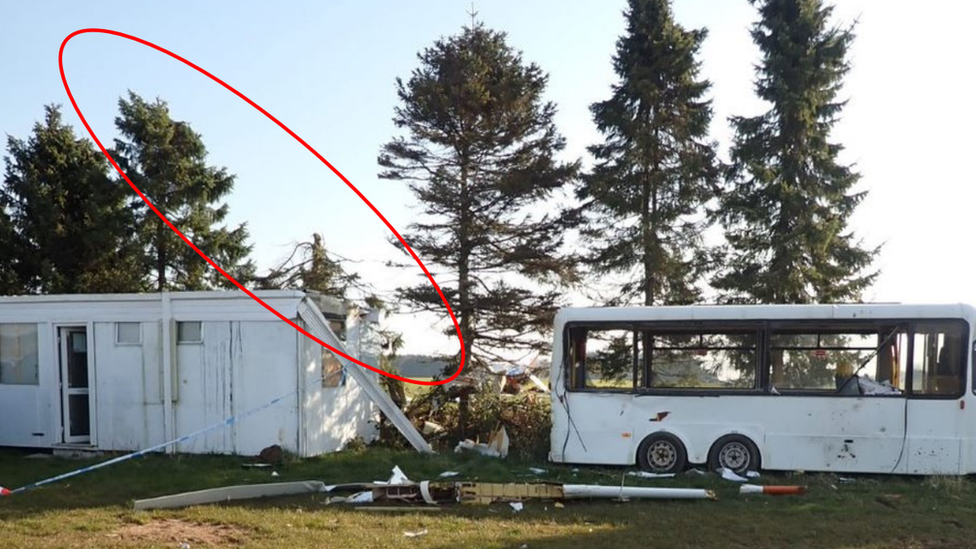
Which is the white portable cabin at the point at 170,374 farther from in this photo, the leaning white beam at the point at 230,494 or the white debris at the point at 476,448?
the leaning white beam at the point at 230,494

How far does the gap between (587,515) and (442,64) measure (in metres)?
12.2

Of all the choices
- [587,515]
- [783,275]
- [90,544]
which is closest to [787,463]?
[587,515]

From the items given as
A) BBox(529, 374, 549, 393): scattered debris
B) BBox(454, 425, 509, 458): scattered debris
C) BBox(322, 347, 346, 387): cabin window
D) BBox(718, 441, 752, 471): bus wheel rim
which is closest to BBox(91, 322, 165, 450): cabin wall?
BBox(322, 347, 346, 387): cabin window

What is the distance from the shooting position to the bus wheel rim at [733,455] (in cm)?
1224

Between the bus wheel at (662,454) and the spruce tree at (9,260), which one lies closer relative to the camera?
the bus wheel at (662,454)

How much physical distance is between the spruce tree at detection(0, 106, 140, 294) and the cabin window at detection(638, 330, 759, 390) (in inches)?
727

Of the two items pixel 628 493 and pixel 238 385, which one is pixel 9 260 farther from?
pixel 628 493

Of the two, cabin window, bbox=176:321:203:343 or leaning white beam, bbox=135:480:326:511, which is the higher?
cabin window, bbox=176:321:203:343

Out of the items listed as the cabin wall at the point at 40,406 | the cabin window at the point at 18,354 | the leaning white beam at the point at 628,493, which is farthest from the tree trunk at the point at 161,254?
the leaning white beam at the point at 628,493

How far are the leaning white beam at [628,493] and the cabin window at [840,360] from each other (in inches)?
112

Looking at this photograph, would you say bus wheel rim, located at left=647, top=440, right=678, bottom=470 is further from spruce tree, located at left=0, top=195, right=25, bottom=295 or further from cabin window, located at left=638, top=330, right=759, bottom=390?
spruce tree, located at left=0, top=195, right=25, bottom=295

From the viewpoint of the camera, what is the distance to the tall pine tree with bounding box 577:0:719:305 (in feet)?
61.4

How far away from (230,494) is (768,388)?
790 cm

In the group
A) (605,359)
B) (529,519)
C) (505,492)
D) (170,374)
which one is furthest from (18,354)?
(529,519)
